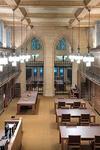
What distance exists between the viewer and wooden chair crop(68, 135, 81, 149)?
1196 cm

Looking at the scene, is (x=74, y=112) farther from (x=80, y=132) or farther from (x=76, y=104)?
(x=80, y=132)

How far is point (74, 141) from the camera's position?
1204cm

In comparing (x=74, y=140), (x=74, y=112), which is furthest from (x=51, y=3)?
(x=74, y=140)

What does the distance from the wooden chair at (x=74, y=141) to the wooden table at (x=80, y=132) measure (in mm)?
151

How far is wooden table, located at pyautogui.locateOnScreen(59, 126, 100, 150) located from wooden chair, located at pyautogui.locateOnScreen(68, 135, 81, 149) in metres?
0.15

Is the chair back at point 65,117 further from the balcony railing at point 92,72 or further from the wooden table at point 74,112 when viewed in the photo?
the balcony railing at point 92,72

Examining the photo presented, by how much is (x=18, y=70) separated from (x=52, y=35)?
4.32 metres

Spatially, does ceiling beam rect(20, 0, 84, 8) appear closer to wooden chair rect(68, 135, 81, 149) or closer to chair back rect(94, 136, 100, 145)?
wooden chair rect(68, 135, 81, 149)

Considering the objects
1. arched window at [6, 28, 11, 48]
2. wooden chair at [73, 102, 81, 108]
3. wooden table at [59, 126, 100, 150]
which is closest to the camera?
wooden table at [59, 126, 100, 150]

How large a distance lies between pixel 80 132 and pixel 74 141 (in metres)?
0.74

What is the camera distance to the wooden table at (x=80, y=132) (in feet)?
39.6

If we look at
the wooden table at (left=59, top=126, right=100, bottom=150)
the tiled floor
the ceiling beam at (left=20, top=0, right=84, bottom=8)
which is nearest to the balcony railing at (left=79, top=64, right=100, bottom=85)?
the tiled floor

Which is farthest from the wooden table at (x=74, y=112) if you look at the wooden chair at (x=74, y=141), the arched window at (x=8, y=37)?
the arched window at (x=8, y=37)

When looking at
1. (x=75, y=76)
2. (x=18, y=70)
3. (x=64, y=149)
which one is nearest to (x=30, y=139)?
(x=64, y=149)
